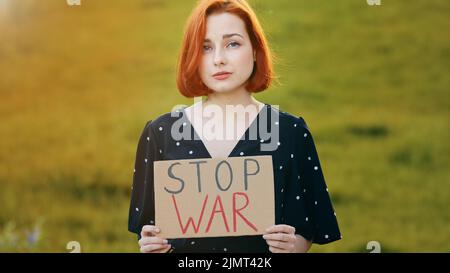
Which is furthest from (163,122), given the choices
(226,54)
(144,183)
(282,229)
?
(282,229)

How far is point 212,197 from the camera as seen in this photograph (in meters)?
3.65

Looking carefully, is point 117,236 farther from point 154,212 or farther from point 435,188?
point 435,188

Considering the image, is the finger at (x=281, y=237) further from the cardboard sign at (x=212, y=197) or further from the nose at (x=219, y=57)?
the nose at (x=219, y=57)

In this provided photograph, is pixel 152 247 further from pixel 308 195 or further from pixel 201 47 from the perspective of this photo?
pixel 201 47

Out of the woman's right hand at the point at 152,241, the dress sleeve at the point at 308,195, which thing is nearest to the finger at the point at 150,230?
the woman's right hand at the point at 152,241

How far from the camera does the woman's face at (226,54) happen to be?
11.7ft

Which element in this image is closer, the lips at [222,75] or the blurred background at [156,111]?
the lips at [222,75]

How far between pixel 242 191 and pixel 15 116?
1.06 meters

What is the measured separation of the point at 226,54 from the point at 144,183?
547mm

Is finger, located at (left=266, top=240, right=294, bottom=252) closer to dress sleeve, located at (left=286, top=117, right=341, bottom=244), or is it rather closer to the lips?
dress sleeve, located at (left=286, top=117, right=341, bottom=244)

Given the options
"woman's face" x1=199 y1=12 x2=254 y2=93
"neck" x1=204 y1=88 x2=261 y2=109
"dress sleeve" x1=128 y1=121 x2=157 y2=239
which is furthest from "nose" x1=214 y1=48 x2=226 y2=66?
"dress sleeve" x1=128 y1=121 x2=157 y2=239

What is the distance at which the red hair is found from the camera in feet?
11.7

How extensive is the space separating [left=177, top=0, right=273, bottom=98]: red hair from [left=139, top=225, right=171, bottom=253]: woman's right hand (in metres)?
0.50

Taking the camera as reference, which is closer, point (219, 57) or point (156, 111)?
point (219, 57)
